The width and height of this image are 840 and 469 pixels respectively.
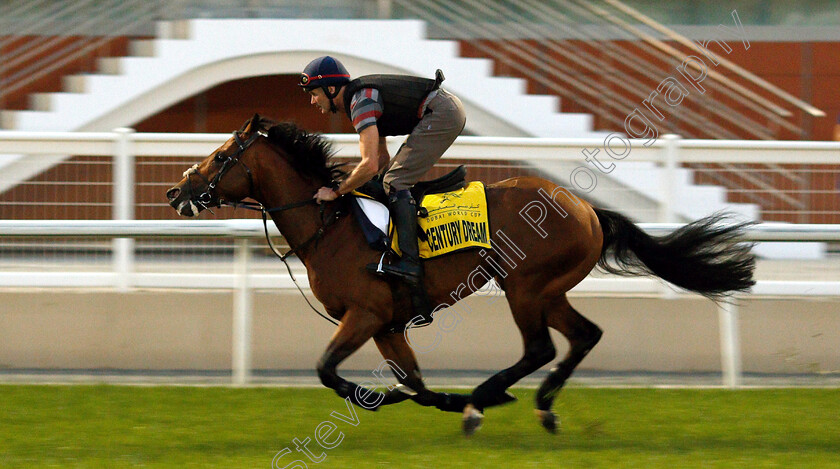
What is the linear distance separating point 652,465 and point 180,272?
345 cm

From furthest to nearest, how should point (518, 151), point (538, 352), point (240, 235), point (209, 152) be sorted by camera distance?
point (518, 151), point (209, 152), point (240, 235), point (538, 352)

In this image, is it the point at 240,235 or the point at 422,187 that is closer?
the point at 422,187

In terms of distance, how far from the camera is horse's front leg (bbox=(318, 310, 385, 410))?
4.74 meters

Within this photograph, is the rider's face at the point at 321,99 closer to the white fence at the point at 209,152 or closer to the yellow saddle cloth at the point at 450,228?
the yellow saddle cloth at the point at 450,228

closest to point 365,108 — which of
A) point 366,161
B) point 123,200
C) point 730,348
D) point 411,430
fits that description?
point 366,161

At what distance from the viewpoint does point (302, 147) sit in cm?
512

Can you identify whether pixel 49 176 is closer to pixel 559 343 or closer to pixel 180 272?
pixel 180 272

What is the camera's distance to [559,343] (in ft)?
21.2

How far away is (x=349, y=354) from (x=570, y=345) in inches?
44.7

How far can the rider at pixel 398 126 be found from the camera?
4.86 metres

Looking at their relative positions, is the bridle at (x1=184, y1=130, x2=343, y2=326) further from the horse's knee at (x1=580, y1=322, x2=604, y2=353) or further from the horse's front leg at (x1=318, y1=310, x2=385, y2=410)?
the horse's knee at (x1=580, y1=322, x2=604, y2=353)

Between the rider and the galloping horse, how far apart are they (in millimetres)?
132

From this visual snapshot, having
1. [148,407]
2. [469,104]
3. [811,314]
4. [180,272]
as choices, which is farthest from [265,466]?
[469,104]

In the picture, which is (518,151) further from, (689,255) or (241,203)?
(241,203)
